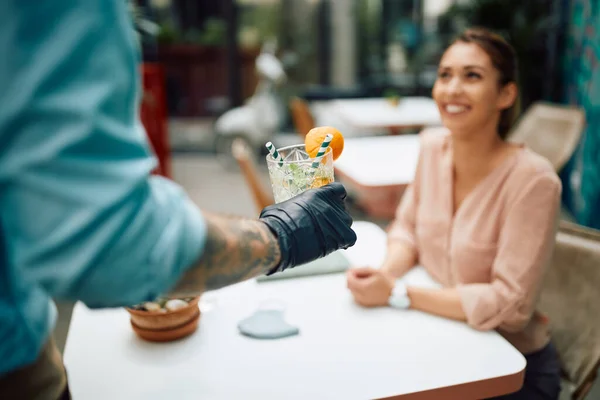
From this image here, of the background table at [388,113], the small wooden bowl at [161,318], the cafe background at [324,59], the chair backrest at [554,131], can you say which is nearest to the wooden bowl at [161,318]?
the small wooden bowl at [161,318]

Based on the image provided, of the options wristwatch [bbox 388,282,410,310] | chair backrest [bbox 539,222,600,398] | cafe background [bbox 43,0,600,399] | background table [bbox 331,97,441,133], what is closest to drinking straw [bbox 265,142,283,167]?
wristwatch [bbox 388,282,410,310]

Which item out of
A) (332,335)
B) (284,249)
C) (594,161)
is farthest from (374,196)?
(284,249)

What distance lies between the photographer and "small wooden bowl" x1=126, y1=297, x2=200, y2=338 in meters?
1.22

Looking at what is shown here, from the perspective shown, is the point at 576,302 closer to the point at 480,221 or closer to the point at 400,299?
the point at 480,221

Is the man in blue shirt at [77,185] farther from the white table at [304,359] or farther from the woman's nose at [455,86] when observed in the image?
the woman's nose at [455,86]

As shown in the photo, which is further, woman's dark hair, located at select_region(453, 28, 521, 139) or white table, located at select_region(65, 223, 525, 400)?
woman's dark hair, located at select_region(453, 28, 521, 139)

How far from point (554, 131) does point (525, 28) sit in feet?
6.03

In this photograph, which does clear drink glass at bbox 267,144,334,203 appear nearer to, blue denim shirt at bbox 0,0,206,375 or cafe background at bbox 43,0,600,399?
blue denim shirt at bbox 0,0,206,375

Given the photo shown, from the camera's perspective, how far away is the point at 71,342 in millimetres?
1264

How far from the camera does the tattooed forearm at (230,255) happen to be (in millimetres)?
771

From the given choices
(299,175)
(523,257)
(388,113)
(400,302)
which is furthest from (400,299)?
(388,113)

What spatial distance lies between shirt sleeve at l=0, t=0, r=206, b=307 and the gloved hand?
0.24 m

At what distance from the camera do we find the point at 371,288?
1.37 m

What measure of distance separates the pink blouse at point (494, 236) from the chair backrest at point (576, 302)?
0.12m
